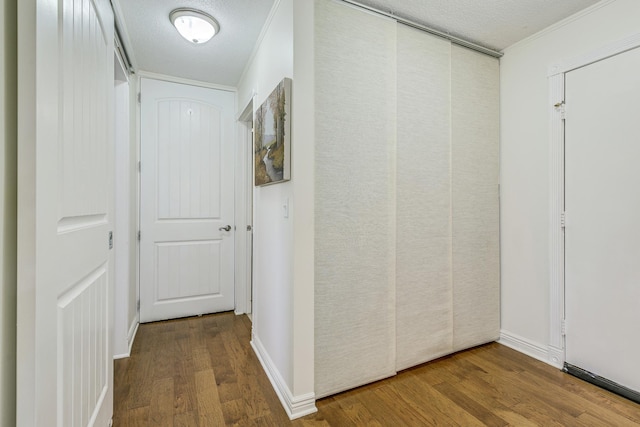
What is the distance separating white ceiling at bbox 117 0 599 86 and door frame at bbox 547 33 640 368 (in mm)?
416

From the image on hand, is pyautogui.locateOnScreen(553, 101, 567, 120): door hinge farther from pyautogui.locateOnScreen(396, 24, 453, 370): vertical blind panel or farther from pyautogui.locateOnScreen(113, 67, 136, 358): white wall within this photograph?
pyautogui.locateOnScreen(113, 67, 136, 358): white wall

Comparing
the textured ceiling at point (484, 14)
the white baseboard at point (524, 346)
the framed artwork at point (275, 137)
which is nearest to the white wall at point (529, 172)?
the white baseboard at point (524, 346)

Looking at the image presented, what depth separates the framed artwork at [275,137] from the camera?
170 cm

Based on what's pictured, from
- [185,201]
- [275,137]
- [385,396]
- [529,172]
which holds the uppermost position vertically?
[275,137]

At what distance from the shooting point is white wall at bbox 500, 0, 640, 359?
2.24 meters

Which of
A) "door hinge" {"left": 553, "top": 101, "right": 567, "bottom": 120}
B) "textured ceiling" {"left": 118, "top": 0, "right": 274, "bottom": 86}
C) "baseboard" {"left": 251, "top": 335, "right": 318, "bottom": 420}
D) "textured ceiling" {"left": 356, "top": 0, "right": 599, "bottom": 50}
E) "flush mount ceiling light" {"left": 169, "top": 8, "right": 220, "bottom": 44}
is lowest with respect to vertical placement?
"baseboard" {"left": 251, "top": 335, "right": 318, "bottom": 420}

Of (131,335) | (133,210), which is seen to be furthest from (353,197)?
(131,335)

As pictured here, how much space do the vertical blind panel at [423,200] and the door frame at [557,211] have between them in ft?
2.45

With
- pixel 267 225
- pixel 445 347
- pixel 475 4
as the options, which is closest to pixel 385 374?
pixel 445 347

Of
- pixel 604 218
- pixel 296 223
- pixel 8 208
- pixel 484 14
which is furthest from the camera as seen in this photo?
pixel 484 14

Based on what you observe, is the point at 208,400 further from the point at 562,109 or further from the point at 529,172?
the point at 562,109

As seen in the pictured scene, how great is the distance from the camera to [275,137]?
186 cm

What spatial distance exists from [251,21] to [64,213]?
1813 millimetres

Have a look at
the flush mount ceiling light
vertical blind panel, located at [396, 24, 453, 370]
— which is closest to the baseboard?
vertical blind panel, located at [396, 24, 453, 370]
